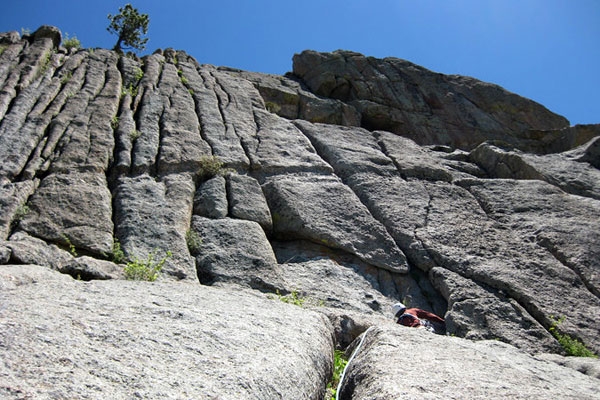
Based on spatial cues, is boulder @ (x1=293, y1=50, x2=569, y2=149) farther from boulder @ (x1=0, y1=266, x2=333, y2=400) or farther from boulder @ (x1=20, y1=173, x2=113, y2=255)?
boulder @ (x1=0, y1=266, x2=333, y2=400)

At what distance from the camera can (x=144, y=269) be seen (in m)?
9.63

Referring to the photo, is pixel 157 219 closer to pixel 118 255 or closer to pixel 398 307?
pixel 118 255

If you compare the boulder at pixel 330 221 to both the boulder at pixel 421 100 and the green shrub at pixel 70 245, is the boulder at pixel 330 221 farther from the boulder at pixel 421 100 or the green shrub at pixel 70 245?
the boulder at pixel 421 100

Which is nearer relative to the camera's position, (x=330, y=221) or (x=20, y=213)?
(x=20, y=213)

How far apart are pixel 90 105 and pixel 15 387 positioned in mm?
14317

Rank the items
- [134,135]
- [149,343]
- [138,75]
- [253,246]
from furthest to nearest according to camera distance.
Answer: [138,75] → [134,135] → [253,246] → [149,343]

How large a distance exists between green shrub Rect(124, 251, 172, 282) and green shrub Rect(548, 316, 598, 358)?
7.72m

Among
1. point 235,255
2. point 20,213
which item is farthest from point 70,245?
point 235,255

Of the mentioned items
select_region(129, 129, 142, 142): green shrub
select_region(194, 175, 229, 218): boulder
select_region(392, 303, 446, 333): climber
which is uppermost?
select_region(129, 129, 142, 142): green shrub

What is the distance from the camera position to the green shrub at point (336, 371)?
259 inches

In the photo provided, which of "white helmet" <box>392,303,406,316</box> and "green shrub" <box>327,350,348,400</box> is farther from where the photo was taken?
"white helmet" <box>392,303,406,316</box>

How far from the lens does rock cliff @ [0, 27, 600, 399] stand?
5152mm

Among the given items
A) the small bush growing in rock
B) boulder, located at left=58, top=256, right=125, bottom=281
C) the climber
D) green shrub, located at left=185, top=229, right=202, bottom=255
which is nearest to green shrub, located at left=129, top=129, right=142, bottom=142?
the small bush growing in rock

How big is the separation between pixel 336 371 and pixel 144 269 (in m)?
4.08
